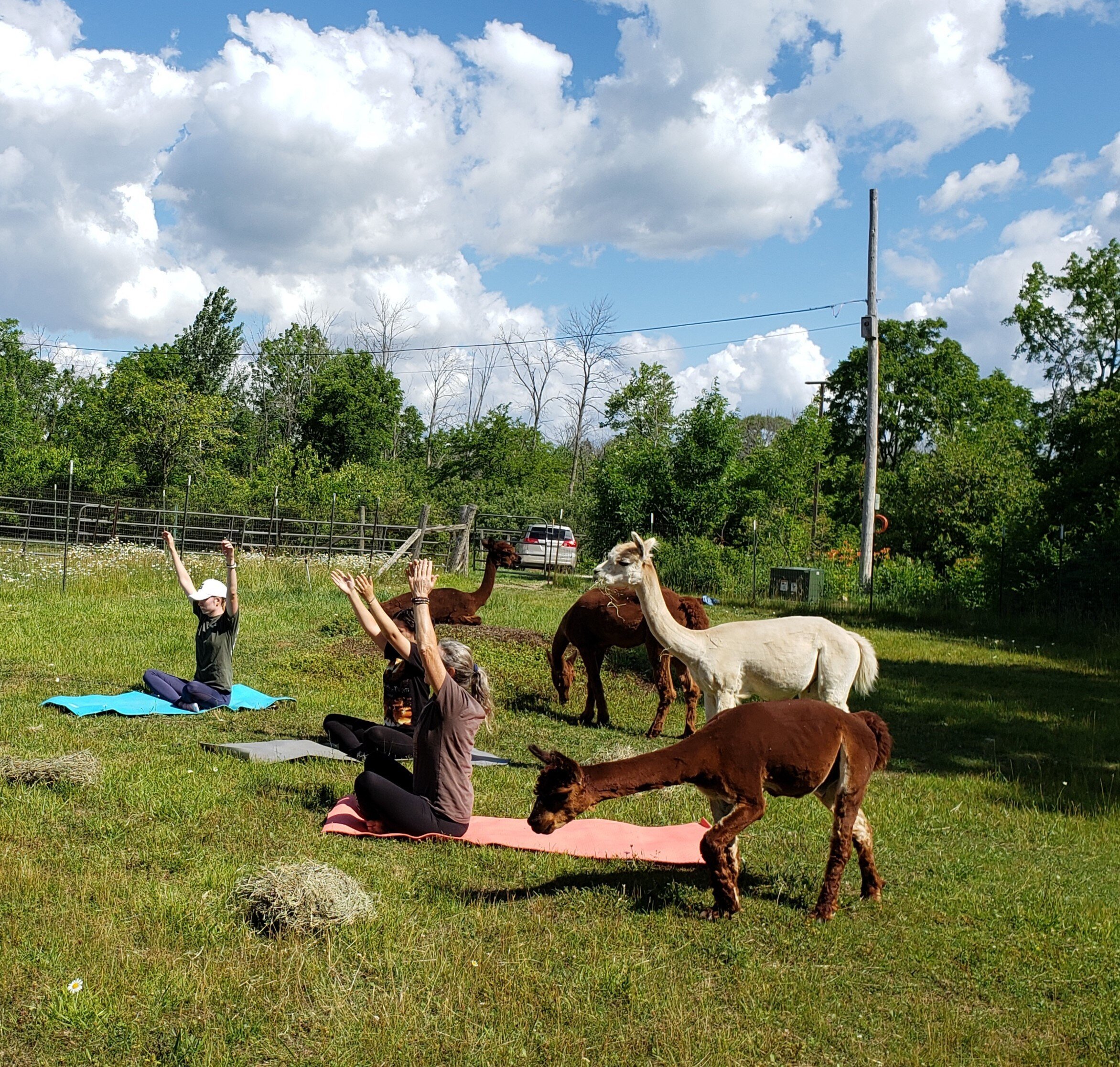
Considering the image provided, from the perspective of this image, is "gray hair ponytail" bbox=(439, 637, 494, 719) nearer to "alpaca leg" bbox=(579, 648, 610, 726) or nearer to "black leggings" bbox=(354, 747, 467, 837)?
"black leggings" bbox=(354, 747, 467, 837)

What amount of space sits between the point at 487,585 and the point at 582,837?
20.1 ft

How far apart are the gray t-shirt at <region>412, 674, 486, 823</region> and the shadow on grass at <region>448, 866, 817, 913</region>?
0.83 metres

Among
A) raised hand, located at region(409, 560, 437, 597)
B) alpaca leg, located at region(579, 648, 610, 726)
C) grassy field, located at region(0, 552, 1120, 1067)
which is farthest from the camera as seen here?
alpaca leg, located at region(579, 648, 610, 726)

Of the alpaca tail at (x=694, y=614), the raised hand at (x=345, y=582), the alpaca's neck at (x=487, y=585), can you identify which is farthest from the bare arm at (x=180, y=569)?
the alpaca tail at (x=694, y=614)

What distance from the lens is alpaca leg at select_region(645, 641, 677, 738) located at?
10.5 m

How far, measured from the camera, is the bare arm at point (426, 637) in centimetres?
568

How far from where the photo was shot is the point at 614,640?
439 inches

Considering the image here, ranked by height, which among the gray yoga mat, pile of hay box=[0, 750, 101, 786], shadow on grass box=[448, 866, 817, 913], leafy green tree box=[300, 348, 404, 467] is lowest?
shadow on grass box=[448, 866, 817, 913]

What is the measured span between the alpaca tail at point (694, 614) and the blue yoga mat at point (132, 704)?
15.0 feet

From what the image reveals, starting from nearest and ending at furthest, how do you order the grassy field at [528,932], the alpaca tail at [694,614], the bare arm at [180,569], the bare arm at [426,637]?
the grassy field at [528,932] → the bare arm at [426,637] → the bare arm at [180,569] → the alpaca tail at [694,614]

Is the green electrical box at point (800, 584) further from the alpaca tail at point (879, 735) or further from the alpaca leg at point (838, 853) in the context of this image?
the alpaca leg at point (838, 853)

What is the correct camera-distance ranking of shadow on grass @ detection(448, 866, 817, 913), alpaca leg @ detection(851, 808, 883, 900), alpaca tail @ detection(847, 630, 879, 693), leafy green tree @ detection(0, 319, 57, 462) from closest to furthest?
shadow on grass @ detection(448, 866, 817, 913)
alpaca leg @ detection(851, 808, 883, 900)
alpaca tail @ detection(847, 630, 879, 693)
leafy green tree @ detection(0, 319, 57, 462)

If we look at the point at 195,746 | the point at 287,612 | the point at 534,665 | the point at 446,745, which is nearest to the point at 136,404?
the point at 287,612

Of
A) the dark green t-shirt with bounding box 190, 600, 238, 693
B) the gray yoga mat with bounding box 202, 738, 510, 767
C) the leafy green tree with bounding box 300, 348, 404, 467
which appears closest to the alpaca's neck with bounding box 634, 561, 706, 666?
the gray yoga mat with bounding box 202, 738, 510, 767
